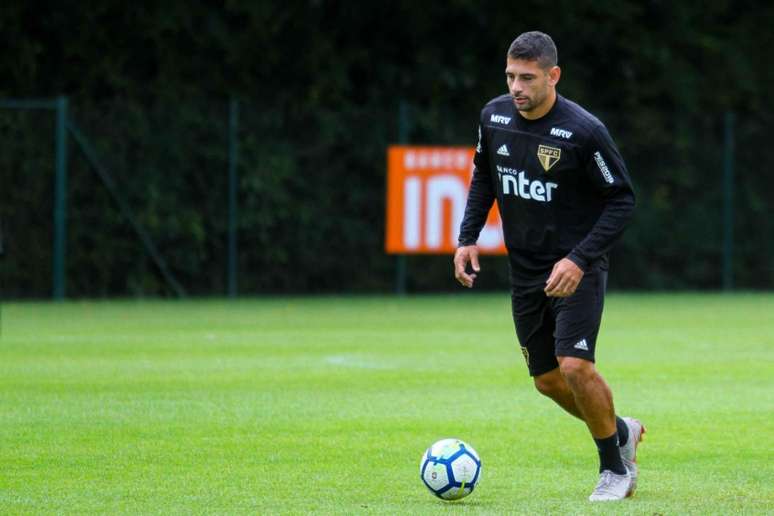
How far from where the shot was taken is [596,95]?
29.7 meters

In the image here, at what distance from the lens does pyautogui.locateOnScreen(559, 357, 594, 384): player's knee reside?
782cm

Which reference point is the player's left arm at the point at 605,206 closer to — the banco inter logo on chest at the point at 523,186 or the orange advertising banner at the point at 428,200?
the banco inter logo on chest at the point at 523,186

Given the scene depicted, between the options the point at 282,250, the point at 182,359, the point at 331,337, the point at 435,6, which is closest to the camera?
the point at 182,359

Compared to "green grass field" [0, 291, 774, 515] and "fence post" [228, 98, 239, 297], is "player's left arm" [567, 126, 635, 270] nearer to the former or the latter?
"green grass field" [0, 291, 774, 515]

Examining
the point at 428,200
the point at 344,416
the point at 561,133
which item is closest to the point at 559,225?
the point at 561,133

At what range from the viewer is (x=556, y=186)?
804 centimetres

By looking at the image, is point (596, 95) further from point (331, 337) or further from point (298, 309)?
point (331, 337)

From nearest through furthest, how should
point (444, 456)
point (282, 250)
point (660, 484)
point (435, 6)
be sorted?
point (444, 456), point (660, 484), point (282, 250), point (435, 6)

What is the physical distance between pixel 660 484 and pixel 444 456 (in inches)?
53.5

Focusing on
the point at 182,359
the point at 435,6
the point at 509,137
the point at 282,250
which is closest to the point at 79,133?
the point at 282,250

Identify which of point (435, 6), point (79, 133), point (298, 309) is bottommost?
point (298, 309)

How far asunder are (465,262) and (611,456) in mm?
1245

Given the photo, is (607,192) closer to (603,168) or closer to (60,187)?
(603,168)

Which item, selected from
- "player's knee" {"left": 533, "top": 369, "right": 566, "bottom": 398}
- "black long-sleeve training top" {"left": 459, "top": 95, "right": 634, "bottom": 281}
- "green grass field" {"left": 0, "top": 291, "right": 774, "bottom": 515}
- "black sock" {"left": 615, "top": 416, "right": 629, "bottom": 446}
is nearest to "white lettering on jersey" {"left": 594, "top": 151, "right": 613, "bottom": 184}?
"black long-sleeve training top" {"left": 459, "top": 95, "right": 634, "bottom": 281}
